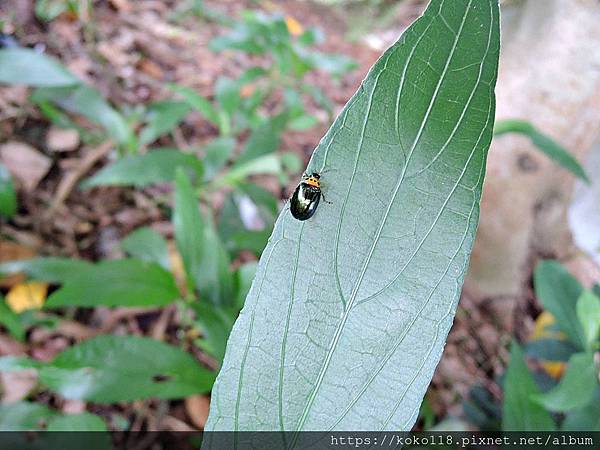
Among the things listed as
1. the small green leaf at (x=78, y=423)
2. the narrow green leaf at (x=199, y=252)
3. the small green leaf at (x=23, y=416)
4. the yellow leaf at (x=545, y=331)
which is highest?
the yellow leaf at (x=545, y=331)

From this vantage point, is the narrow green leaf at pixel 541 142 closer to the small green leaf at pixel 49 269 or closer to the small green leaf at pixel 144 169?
the small green leaf at pixel 144 169

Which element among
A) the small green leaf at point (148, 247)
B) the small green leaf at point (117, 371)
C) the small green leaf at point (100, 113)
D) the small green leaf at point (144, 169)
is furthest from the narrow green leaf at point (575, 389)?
the small green leaf at point (100, 113)

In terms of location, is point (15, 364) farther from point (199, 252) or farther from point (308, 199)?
point (308, 199)

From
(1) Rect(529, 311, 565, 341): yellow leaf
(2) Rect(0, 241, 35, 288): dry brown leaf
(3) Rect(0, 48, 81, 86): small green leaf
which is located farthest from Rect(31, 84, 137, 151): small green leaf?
(1) Rect(529, 311, 565, 341): yellow leaf

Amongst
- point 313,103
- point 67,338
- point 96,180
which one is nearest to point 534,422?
point 67,338

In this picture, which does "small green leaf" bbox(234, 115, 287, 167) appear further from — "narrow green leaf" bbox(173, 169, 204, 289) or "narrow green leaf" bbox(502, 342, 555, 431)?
"narrow green leaf" bbox(502, 342, 555, 431)

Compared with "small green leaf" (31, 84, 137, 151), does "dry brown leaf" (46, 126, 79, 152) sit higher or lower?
lower
